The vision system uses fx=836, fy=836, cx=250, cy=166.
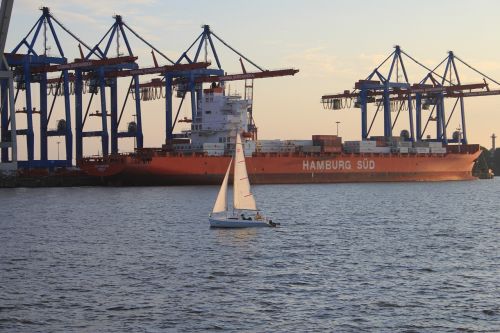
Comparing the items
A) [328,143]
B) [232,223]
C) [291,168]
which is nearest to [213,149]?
[291,168]

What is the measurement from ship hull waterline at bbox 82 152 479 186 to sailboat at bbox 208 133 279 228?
4623 centimetres

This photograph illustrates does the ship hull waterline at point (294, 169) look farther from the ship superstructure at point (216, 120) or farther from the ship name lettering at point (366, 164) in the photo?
the ship superstructure at point (216, 120)

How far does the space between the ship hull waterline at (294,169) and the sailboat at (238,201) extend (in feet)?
152

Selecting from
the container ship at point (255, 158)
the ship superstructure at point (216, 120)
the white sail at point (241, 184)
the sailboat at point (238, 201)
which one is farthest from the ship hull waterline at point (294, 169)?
the white sail at point (241, 184)

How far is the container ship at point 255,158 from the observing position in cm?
10000

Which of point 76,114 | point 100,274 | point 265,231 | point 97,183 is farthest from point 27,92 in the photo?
point 100,274

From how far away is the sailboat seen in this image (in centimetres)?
4972

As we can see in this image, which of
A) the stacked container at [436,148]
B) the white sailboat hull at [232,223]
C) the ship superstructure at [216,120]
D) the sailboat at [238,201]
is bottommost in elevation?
the white sailboat hull at [232,223]

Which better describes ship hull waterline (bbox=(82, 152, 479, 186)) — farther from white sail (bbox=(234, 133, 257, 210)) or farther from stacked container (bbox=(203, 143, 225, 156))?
white sail (bbox=(234, 133, 257, 210))

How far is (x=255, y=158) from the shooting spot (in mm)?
107750

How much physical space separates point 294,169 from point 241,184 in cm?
6406

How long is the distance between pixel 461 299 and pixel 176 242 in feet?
67.2

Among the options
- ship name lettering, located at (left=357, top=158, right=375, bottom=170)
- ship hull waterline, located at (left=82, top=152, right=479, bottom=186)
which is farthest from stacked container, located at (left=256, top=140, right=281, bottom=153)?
ship name lettering, located at (left=357, top=158, right=375, bottom=170)

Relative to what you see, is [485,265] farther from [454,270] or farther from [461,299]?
[461,299]
